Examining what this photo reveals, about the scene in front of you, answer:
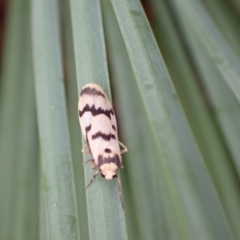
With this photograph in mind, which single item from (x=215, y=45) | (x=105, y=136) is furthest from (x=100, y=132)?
(x=215, y=45)

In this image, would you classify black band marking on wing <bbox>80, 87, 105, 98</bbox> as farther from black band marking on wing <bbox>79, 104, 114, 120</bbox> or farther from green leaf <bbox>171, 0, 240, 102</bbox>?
green leaf <bbox>171, 0, 240, 102</bbox>

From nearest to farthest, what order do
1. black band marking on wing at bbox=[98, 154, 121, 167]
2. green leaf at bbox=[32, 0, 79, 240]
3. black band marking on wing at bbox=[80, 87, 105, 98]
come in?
green leaf at bbox=[32, 0, 79, 240]
black band marking on wing at bbox=[80, 87, 105, 98]
black band marking on wing at bbox=[98, 154, 121, 167]

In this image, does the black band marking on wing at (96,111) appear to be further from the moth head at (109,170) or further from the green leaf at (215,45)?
the green leaf at (215,45)

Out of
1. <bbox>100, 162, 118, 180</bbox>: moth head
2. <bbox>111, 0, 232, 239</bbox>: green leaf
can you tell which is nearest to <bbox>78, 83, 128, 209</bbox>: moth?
<bbox>100, 162, 118, 180</bbox>: moth head

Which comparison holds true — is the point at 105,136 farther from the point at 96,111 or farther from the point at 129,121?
the point at 129,121

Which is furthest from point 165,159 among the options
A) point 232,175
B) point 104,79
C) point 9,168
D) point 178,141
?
point 9,168

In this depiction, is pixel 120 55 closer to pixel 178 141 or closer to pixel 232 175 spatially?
pixel 232 175

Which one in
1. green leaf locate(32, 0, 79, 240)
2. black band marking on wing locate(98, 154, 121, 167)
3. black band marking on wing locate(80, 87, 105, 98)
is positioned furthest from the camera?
black band marking on wing locate(98, 154, 121, 167)
